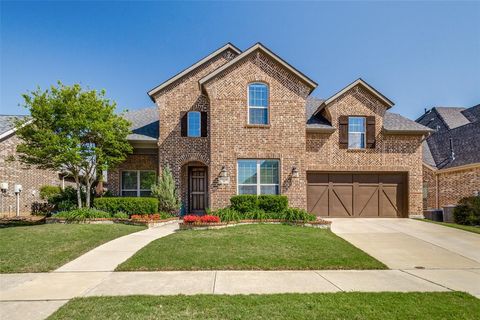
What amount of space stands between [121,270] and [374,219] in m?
12.8

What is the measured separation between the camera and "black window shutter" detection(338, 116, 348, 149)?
15.6 metres

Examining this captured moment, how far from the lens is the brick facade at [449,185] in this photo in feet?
53.3

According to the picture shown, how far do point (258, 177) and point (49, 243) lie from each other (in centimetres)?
856

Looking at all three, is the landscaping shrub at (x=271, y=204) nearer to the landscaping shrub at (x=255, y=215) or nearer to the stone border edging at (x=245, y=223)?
the landscaping shrub at (x=255, y=215)

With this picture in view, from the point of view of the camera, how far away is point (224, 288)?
210 inches

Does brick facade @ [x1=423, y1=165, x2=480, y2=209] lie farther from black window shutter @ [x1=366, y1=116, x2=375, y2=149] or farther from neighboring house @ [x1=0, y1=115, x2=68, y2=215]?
neighboring house @ [x1=0, y1=115, x2=68, y2=215]

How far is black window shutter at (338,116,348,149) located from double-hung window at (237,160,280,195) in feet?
13.8

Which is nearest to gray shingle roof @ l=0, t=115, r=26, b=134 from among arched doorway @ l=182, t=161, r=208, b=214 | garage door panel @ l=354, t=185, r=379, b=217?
arched doorway @ l=182, t=161, r=208, b=214

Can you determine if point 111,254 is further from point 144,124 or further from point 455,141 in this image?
point 455,141

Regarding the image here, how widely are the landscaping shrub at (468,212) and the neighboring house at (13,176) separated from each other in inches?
950

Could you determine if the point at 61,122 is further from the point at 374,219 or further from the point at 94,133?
the point at 374,219

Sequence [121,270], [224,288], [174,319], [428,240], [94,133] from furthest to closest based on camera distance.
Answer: [94,133], [428,240], [121,270], [224,288], [174,319]

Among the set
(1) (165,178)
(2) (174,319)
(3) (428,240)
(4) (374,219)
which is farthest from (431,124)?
(2) (174,319)

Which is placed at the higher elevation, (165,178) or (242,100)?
(242,100)
